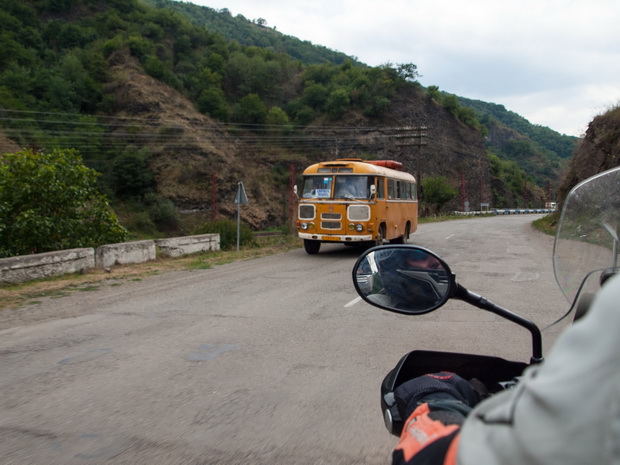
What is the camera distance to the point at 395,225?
17438 millimetres

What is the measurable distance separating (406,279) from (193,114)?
61.9 metres

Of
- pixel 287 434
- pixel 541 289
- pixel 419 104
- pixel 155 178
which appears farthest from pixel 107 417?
pixel 419 104

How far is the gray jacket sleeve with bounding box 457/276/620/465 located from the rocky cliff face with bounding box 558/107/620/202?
25.1 meters

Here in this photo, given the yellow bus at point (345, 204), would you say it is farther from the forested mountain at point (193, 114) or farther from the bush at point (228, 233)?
the forested mountain at point (193, 114)

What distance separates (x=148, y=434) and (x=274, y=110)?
70.6 metres

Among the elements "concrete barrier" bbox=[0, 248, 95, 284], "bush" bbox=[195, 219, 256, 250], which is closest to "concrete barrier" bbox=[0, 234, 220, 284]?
"concrete barrier" bbox=[0, 248, 95, 284]

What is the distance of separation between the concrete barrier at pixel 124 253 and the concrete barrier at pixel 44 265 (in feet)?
0.76

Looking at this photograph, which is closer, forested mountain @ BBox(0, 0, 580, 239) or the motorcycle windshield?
the motorcycle windshield

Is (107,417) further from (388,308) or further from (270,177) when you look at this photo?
(270,177)

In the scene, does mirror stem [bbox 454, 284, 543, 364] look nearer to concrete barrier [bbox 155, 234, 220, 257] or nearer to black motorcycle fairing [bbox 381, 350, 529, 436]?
black motorcycle fairing [bbox 381, 350, 529, 436]

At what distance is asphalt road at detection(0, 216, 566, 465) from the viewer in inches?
129

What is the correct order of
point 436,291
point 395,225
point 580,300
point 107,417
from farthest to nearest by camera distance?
point 395,225 → point 107,417 → point 436,291 → point 580,300

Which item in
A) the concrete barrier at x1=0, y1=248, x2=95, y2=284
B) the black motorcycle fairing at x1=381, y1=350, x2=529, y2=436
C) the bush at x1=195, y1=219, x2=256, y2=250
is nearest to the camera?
the black motorcycle fairing at x1=381, y1=350, x2=529, y2=436

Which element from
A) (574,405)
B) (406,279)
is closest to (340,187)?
(406,279)
